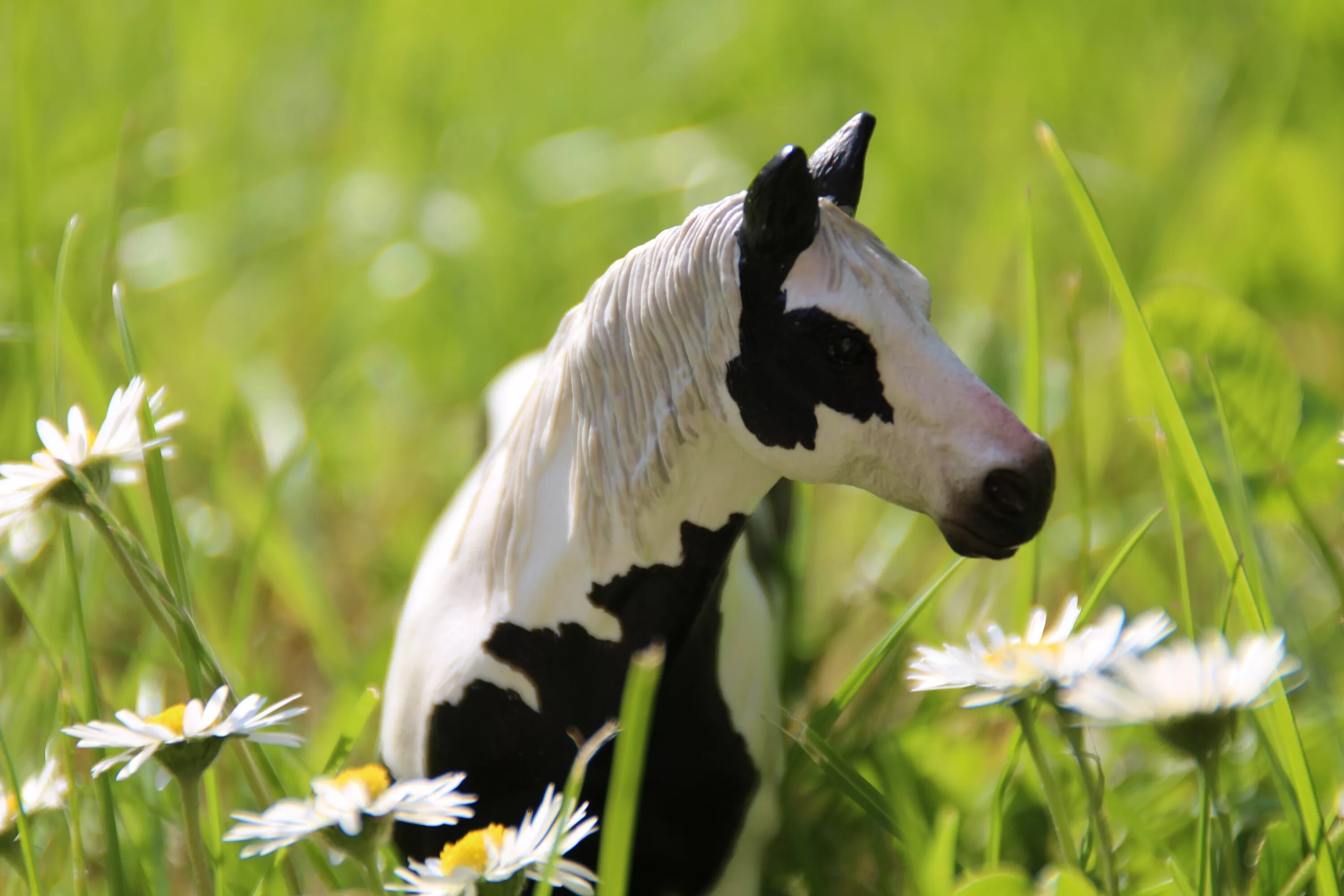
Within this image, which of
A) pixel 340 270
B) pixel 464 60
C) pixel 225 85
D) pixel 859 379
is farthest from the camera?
pixel 464 60

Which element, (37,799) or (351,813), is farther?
(37,799)

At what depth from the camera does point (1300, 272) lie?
1325 millimetres

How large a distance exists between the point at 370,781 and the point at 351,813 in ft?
0.07

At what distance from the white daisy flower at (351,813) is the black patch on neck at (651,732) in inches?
4.7

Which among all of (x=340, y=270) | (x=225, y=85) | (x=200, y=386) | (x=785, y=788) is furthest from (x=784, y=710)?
(x=225, y=85)

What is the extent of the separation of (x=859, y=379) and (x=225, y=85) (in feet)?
4.74

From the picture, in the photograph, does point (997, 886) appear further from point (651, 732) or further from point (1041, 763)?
point (651, 732)

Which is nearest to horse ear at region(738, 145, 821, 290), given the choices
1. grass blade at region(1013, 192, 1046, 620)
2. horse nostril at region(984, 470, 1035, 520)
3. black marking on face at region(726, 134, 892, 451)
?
black marking on face at region(726, 134, 892, 451)

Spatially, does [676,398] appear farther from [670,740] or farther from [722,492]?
[670,740]

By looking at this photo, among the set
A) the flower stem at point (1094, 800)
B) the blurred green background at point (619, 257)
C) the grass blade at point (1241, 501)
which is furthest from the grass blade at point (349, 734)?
the grass blade at point (1241, 501)

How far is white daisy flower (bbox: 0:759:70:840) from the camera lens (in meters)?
0.52

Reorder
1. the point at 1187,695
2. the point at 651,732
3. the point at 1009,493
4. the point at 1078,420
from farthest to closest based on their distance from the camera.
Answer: the point at 1078,420 → the point at 651,732 → the point at 1009,493 → the point at 1187,695

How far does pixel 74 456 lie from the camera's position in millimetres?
466

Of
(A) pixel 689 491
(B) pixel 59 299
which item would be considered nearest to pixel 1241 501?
(A) pixel 689 491
